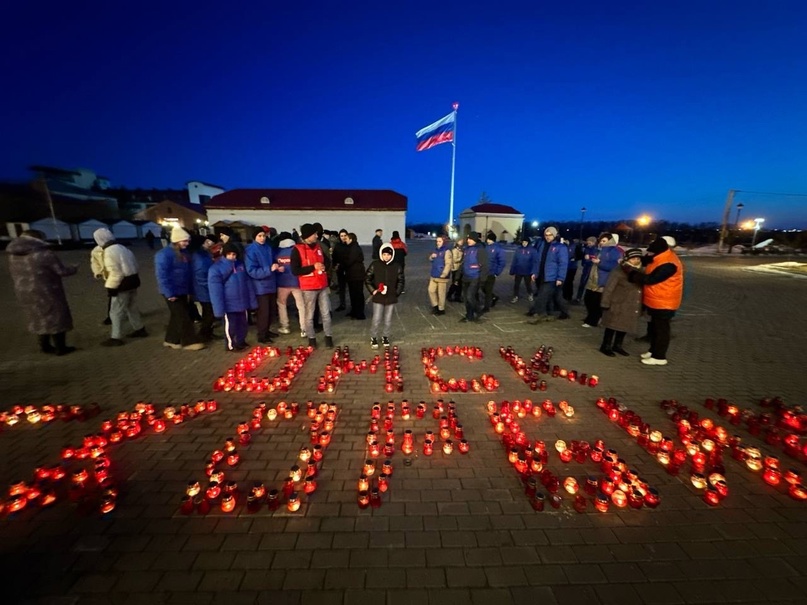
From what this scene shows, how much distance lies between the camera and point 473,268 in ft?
28.1

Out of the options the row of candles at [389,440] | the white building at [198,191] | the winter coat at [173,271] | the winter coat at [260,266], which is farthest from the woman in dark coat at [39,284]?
the white building at [198,191]

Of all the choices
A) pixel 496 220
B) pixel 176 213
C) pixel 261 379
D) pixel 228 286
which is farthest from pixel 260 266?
pixel 176 213

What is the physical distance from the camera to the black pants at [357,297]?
30.4 feet

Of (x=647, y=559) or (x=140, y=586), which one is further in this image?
(x=647, y=559)

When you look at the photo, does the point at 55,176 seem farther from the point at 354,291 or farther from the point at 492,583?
the point at 492,583

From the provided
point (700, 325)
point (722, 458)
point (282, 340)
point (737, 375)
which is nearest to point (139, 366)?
point (282, 340)

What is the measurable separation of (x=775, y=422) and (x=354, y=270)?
8095mm

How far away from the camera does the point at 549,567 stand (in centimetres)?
259

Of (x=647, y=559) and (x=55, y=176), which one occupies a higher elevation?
(x=55, y=176)

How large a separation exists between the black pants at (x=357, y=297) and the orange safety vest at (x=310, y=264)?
7.51 feet

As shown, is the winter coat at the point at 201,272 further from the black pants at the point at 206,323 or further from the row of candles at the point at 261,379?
the row of candles at the point at 261,379

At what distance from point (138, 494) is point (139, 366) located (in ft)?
12.2

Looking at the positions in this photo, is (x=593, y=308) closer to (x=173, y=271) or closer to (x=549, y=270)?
(x=549, y=270)

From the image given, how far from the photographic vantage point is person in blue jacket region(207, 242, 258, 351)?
21.1 feet
